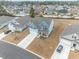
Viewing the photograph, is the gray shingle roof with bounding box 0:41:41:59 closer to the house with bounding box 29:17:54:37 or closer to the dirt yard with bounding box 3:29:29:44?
the dirt yard with bounding box 3:29:29:44

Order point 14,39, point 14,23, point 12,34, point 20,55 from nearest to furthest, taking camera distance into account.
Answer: point 20,55
point 14,39
point 12,34
point 14,23

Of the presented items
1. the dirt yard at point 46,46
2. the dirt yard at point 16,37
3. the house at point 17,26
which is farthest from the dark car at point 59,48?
the house at point 17,26

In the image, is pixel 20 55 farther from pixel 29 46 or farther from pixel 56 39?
pixel 56 39

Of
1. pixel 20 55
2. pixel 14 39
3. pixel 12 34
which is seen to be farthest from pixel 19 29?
pixel 20 55

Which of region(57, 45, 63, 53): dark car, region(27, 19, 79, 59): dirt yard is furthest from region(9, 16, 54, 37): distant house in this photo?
region(57, 45, 63, 53): dark car

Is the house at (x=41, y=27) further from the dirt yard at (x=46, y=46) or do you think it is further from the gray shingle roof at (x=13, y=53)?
the gray shingle roof at (x=13, y=53)
